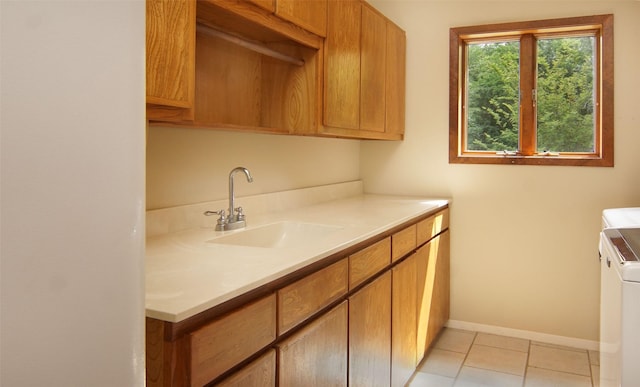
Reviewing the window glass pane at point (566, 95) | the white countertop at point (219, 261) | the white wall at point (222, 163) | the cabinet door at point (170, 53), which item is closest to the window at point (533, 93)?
the window glass pane at point (566, 95)

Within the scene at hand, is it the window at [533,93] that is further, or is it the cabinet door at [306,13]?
the window at [533,93]

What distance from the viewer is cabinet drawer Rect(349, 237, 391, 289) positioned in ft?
5.91

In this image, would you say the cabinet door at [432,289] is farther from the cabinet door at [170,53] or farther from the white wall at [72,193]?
the white wall at [72,193]

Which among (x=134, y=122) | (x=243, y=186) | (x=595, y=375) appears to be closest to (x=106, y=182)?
(x=134, y=122)

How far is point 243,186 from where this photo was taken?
7.76ft

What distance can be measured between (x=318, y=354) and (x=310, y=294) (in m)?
0.21

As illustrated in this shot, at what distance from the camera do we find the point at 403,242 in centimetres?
238

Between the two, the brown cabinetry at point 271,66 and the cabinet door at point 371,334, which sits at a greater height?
the brown cabinetry at point 271,66

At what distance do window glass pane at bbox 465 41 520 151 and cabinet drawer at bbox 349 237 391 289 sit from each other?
5.13 feet

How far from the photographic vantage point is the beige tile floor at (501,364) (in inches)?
104

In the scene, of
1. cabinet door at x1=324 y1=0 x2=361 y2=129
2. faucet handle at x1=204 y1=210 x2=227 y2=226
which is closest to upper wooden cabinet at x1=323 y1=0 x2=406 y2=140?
cabinet door at x1=324 y1=0 x2=361 y2=129

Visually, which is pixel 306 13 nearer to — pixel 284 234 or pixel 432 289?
pixel 284 234

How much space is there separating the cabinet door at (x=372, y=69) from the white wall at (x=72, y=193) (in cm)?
220

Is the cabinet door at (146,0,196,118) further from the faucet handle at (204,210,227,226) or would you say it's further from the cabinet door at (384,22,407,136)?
the cabinet door at (384,22,407,136)
